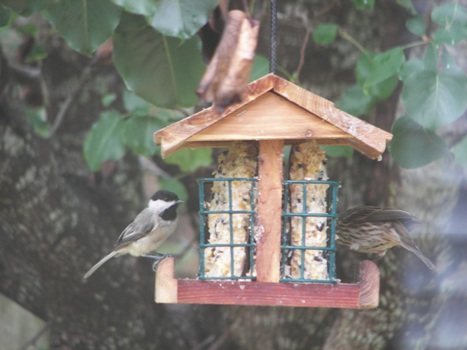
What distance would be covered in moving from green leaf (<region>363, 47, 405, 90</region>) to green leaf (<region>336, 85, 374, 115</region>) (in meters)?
0.46

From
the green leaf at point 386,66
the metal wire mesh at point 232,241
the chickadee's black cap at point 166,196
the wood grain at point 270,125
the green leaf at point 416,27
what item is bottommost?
the metal wire mesh at point 232,241

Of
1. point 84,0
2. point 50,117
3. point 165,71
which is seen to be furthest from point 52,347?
point 84,0

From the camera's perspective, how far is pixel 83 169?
219 inches

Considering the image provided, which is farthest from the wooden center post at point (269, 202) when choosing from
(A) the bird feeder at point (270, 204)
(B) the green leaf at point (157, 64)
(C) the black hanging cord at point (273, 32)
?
(B) the green leaf at point (157, 64)

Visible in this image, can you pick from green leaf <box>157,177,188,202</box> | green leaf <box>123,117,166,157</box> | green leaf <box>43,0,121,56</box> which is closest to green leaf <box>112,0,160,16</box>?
green leaf <box>43,0,121,56</box>

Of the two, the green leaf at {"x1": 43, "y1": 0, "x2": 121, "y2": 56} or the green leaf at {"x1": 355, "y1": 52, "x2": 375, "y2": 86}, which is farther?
the green leaf at {"x1": 355, "y1": 52, "x2": 375, "y2": 86}

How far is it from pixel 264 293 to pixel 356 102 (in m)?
1.66

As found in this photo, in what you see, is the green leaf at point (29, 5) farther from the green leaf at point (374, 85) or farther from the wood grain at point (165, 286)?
the green leaf at point (374, 85)

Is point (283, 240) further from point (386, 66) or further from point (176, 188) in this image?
point (176, 188)

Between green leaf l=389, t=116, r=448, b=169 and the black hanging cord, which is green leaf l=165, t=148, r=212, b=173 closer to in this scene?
green leaf l=389, t=116, r=448, b=169

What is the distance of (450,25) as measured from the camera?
3.75 metres

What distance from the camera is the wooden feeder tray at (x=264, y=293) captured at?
10.0ft

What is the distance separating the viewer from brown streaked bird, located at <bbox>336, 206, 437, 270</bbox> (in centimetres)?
371

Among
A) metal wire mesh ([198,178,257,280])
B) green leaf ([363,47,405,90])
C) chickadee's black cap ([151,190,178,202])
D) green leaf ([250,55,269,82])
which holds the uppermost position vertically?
green leaf ([250,55,269,82])
